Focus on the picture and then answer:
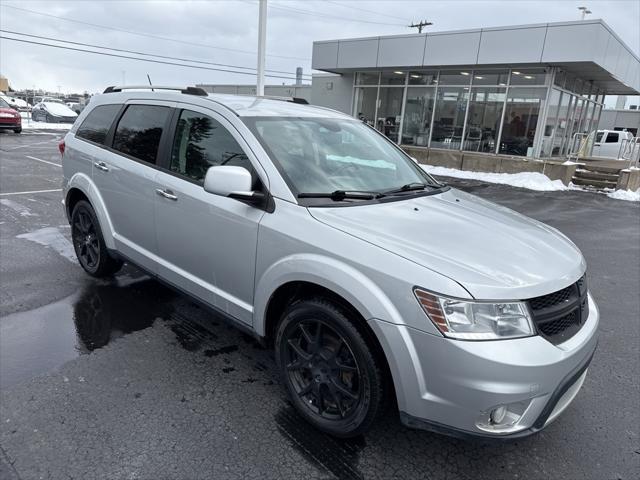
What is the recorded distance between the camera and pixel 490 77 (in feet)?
60.0

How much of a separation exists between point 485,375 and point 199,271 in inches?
80.4

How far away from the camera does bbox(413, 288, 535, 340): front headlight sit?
2.11 metres

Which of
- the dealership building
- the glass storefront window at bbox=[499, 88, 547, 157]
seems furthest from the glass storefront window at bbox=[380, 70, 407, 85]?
the glass storefront window at bbox=[499, 88, 547, 157]

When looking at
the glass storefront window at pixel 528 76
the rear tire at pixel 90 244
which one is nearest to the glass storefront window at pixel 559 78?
the glass storefront window at pixel 528 76

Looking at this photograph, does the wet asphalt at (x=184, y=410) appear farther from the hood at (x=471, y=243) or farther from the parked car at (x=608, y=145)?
the parked car at (x=608, y=145)

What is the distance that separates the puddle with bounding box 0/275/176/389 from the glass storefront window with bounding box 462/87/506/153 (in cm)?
1674

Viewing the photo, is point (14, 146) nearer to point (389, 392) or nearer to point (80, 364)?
point (80, 364)

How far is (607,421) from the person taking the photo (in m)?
2.98

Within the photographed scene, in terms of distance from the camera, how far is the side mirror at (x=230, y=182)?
269 cm

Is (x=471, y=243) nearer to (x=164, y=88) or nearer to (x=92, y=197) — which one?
(x=164, y=88)

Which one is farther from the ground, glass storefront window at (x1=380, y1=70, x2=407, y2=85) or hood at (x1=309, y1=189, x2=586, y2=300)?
glass storefront window at (x1=380, y1=70, x2=407, y2=85)

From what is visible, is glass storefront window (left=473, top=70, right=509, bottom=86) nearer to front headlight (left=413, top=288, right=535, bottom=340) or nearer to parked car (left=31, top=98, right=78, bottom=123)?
front headlight (left=413, top=288, right=535, bottom=340)

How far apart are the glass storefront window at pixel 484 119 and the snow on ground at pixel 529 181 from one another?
1.99m

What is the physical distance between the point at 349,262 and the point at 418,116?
19456 mm
